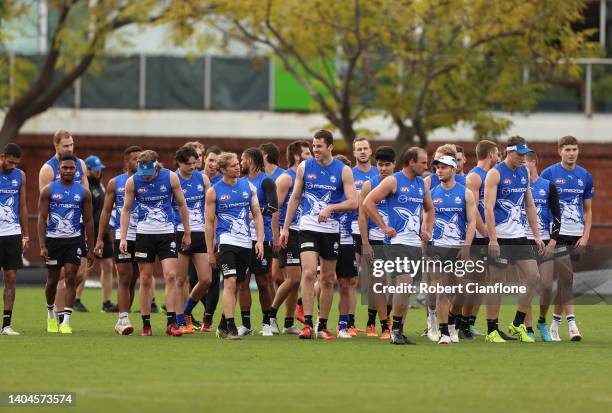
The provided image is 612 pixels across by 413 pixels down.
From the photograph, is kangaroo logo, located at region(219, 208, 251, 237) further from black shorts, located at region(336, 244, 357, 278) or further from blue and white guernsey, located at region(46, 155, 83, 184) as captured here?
blue and white guernsey, located at region(46, 155, 83, 184)

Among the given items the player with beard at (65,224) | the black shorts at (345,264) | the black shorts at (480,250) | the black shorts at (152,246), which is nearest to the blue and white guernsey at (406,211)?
the black shorts at (480,250)

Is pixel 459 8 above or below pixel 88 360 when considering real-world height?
above

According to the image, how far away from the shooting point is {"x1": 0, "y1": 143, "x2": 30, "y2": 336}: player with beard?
17.9 metres

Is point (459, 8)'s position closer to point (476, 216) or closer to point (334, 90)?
point (334, 90)

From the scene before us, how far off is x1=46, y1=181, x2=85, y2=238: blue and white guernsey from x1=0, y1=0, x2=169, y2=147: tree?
50.9 feet

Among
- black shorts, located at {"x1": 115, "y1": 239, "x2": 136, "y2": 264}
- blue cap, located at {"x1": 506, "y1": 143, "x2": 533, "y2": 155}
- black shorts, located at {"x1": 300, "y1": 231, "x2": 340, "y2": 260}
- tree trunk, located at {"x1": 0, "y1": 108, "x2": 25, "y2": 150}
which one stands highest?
tree trunk, located at {"x1": 0, "y1": 108, "x2": 25, "y2": 150}

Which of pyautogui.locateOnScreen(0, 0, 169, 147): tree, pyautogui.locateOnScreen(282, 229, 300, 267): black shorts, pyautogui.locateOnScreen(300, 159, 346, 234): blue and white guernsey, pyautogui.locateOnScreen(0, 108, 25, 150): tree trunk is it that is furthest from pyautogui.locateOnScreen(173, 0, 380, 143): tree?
pyautogui.locateOnScreen(300, 159, 346, 234): blue and white guernsey

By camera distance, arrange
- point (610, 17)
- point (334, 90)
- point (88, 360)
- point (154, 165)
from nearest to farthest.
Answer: point (88, 360) → point (154, 165) → point (334, 90) → point (610, 17)

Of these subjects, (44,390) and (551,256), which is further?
(551,256)

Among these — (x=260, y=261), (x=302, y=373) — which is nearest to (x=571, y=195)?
(x=260, y=261)

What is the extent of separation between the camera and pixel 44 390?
39.0ft

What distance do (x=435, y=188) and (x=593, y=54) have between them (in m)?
15.8

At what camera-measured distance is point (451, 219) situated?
17.3 m

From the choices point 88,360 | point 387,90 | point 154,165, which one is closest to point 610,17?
point 387,90
